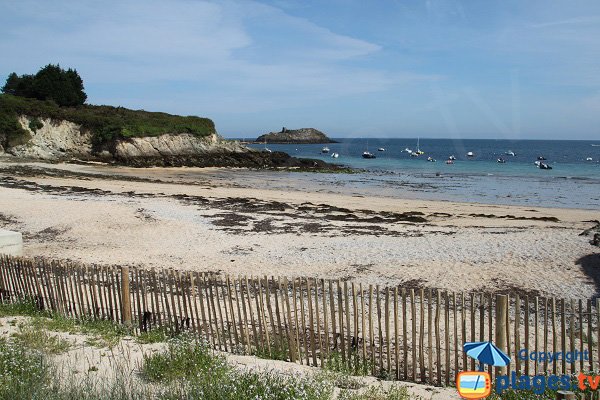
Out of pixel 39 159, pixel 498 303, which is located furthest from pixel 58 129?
pixel 498 303

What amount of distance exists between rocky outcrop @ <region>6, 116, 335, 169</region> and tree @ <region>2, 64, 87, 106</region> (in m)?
11.3

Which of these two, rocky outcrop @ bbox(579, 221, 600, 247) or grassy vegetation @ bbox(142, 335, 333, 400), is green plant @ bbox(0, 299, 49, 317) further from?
rocky outcrop @ bbox(579, 221, 600, 247)

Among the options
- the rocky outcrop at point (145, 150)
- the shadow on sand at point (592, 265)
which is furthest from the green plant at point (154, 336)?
the rocky outcrop at point (145, 150)

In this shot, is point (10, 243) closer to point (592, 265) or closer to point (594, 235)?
point (592, 265)

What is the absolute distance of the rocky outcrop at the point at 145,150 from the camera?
5756 cm

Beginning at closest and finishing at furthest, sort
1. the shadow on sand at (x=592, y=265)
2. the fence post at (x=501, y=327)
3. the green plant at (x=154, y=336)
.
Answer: the fence post at (x=501, y=327) < the green plant at (x=154, y=336) < the shadow on sand at (x=592, y=265)

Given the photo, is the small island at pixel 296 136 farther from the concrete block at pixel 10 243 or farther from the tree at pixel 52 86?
the concrete block at pixel 10 243

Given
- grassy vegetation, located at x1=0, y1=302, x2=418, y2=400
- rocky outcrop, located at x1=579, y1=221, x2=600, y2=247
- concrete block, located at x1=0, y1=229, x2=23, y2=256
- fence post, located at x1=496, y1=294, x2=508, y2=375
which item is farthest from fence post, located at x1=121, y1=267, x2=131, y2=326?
rocky outcrop, located at x1=579, y1=221, x2=600, y2=247

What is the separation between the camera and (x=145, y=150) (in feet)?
209

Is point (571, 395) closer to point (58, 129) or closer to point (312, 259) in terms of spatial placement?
point (312, 259)

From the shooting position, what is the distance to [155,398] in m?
6.04

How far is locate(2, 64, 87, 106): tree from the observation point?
227ft

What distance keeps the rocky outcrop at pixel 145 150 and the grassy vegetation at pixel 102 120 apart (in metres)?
0.68

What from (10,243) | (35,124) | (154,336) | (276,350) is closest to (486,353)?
(276,350)
